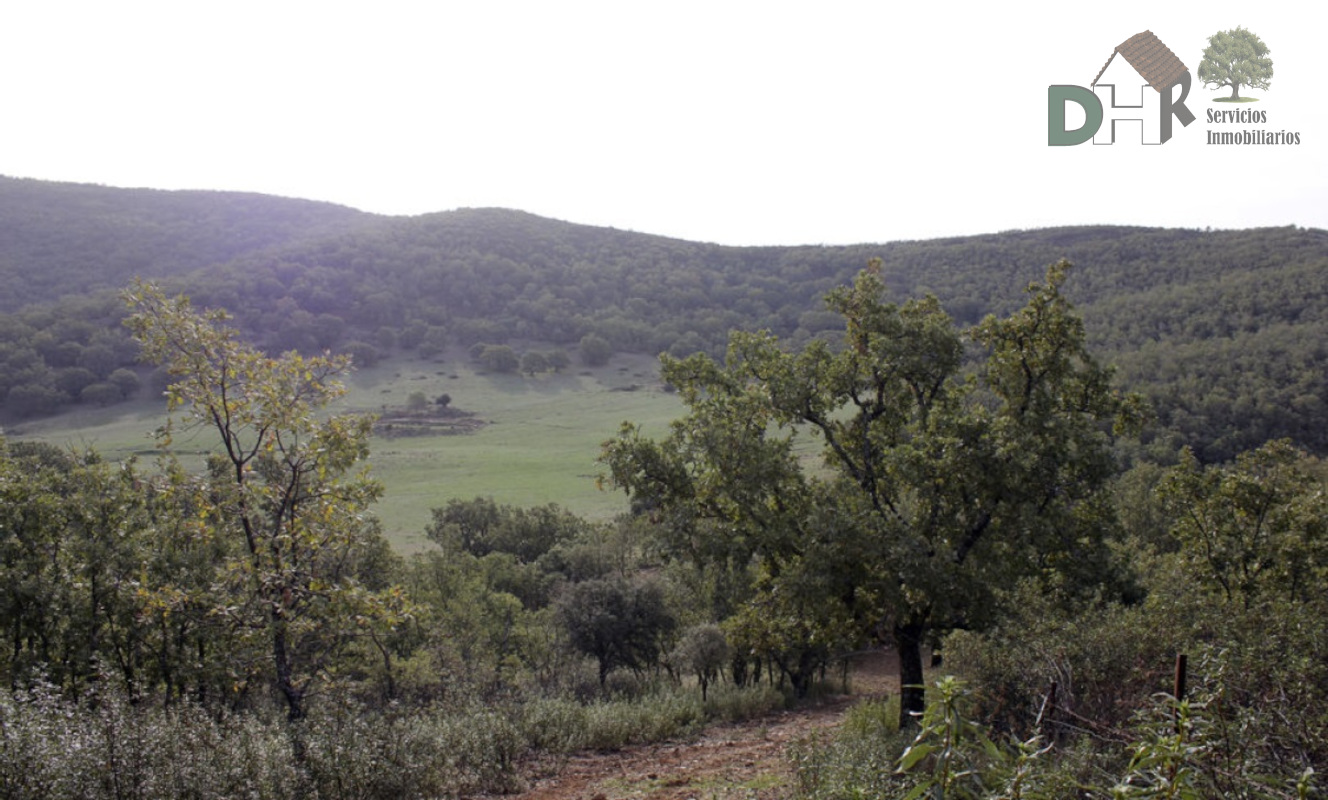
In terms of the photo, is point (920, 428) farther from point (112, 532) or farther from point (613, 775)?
point (112, 532)

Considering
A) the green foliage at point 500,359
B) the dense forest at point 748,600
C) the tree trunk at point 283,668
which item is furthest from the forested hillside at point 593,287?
the tree trunk at point 283,668

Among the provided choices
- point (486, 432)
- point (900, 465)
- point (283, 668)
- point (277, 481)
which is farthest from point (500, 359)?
point (283, 668)

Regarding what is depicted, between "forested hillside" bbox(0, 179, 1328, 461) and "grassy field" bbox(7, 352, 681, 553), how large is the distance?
5.19 m

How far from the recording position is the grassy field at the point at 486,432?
47.1m

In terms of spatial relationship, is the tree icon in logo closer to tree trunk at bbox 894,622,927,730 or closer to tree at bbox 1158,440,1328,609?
tree at bbox 1158,440,1328,609

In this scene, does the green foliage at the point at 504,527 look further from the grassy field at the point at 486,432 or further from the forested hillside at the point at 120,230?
the forested hillside at the point at 120,230

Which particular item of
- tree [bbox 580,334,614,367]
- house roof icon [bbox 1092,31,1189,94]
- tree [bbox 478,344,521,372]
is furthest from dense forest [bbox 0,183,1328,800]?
tree [bbox 580,334,614,367]

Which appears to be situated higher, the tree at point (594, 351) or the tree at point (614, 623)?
the tree at point (594, 351)

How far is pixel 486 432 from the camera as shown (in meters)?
67.6

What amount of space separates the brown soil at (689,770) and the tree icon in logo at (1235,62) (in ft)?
75.8

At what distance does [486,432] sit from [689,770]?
61.7 m

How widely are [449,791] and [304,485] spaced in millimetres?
3080

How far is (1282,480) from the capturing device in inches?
415

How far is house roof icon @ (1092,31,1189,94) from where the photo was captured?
69.5ft
